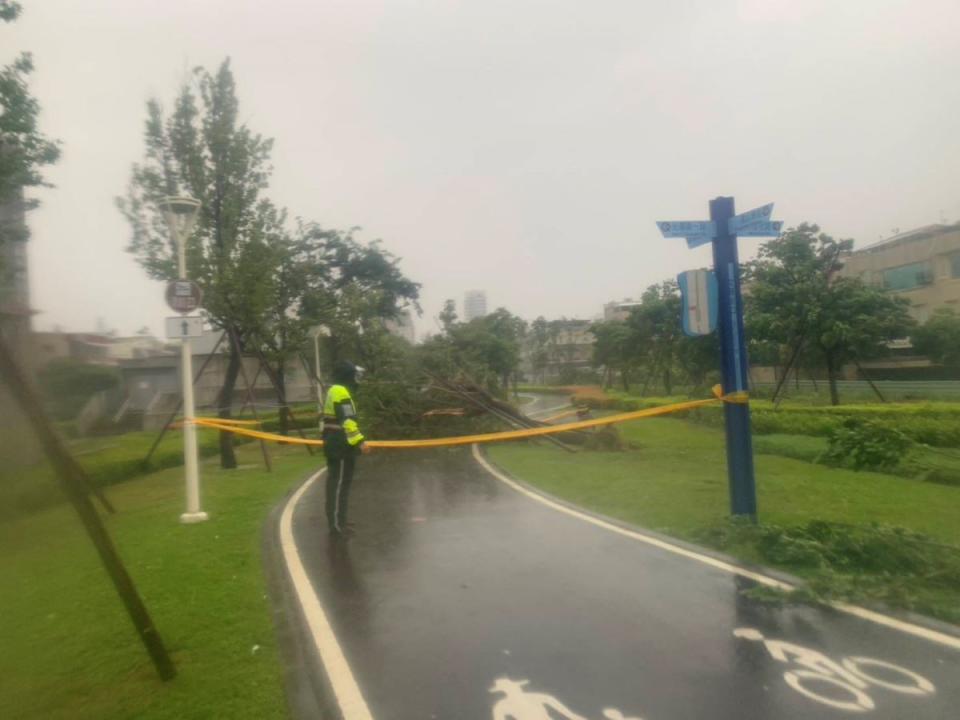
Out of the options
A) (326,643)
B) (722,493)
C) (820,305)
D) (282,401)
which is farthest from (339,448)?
(820,305)

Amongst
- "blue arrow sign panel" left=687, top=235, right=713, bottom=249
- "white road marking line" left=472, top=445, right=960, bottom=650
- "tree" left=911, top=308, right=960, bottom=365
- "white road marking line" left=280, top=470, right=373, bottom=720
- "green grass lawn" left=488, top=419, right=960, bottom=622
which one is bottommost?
"green grass lawn" left=488, top=419, right=960, bottom=622

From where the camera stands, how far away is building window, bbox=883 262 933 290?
35.0 meters

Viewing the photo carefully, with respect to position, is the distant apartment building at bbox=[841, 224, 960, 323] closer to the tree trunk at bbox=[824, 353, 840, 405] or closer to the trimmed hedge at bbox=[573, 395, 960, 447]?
the tree trunk at bbox=[824, 353, 840, 405]

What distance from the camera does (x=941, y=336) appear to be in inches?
1166

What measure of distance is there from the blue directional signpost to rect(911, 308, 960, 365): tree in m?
26.0

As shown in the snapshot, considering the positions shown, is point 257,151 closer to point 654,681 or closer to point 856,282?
point 654,681

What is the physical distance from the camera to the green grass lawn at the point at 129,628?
370 cm

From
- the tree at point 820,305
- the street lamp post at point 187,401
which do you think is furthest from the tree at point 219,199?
the tree at point 820,305

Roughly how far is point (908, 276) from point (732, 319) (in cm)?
3533

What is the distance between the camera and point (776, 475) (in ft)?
37.5

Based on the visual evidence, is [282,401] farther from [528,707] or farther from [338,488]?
[528,707]

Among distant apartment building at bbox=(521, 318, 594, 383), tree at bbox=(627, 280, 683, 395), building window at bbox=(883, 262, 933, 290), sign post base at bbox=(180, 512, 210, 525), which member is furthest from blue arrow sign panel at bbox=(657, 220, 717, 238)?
distant apartment building at bbox=(521, 318, 594, 383)

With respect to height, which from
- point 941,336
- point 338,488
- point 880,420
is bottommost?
point 880,420

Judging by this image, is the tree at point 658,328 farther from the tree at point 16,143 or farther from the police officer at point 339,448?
the tree at point 16,143
